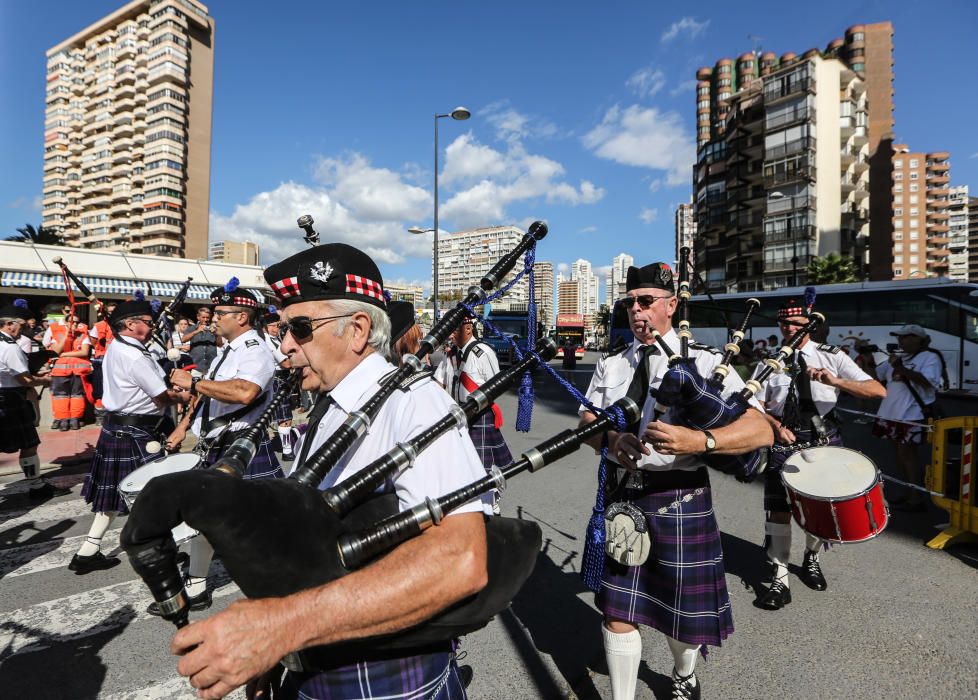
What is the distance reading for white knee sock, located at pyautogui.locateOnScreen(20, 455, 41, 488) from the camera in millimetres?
5754

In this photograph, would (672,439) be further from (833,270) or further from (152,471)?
(833,270)

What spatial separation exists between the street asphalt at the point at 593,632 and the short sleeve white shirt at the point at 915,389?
1690 mm

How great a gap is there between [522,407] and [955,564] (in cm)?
382

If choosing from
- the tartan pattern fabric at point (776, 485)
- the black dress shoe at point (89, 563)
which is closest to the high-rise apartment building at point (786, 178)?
the tartan pattern fabric at point (776, 485)

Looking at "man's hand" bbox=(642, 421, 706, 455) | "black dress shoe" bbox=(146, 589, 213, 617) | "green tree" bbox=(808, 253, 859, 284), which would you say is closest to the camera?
"man's hand" bbox=(642, 421, 706, 455)

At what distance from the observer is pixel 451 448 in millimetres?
1157

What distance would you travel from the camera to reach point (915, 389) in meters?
6.05

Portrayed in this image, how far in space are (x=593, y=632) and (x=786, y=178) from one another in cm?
5291

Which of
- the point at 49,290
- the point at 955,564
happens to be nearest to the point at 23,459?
the point at 955,564

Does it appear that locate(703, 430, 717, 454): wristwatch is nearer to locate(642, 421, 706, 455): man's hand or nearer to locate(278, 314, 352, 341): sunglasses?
locate(642, 421, 706, 455): man's hand

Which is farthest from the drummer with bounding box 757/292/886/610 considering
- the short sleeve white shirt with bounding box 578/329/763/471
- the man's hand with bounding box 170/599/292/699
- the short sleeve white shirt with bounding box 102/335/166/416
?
the short sleeve white shirt with bounding box 102/335/166/416

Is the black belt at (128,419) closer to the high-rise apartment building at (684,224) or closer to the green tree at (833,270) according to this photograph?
the green tree at (833,270)

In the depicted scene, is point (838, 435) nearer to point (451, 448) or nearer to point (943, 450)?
point (943, 450)

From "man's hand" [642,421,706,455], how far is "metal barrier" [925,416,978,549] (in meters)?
4.23
